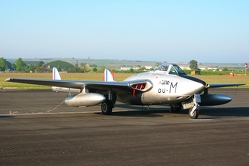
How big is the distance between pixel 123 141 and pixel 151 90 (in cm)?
816

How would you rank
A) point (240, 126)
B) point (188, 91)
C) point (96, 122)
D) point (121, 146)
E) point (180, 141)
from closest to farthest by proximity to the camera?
point (121, 146), point (180, 141), point (240, 126), point (96, 122), point (188, 91)

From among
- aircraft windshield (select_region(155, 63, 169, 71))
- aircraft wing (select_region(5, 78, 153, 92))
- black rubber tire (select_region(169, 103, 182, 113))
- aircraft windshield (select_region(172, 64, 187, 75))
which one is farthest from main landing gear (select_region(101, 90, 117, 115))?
aircraft windshield (select_region(172, 64, 187, 75))

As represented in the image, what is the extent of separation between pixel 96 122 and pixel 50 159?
750 centimetres

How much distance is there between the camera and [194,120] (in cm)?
1781

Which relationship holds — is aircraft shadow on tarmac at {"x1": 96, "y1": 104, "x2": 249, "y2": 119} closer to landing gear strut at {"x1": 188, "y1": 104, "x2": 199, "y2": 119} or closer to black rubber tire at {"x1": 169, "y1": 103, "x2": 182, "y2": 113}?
black rubber tire at {"x1": 169, "y1": 103, "x2": 182, "y2": 113}

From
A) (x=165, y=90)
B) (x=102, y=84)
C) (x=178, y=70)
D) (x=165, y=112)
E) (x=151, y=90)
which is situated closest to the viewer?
(x=165, y=90)

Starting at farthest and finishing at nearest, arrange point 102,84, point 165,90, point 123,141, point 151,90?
point 151,90
point 102,84
point 165,90
point 123,141

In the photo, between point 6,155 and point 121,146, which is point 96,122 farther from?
point 6,155

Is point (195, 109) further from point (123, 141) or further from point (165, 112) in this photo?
point (123, 141)

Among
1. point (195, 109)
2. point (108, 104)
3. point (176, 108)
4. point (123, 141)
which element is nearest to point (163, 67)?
point (176, 108)

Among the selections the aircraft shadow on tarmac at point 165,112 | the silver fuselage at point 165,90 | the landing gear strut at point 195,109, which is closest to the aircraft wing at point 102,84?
the silver fuselage at point 165,90

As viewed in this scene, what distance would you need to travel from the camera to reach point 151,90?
19891 millimetres

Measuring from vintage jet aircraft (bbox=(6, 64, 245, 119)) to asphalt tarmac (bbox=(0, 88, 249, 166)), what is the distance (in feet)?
4.04

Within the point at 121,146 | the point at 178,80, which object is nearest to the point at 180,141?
the point at 121,146
